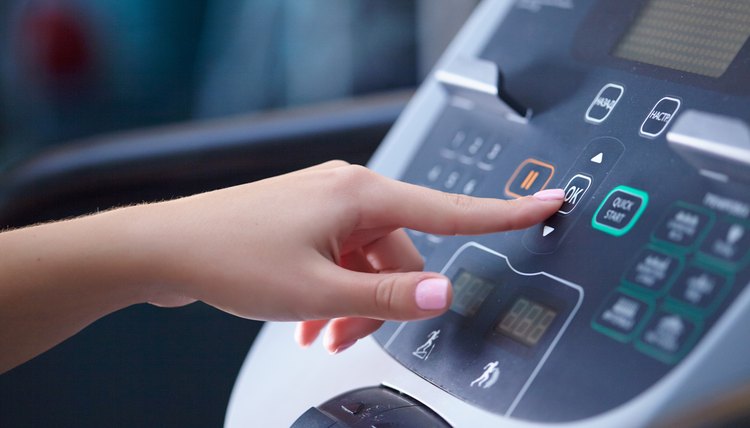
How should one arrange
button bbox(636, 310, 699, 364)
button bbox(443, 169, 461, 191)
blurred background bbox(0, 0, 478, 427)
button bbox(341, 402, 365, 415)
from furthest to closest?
blurred background bbox(0, 0, 478, 427) < button bbox(443, 169, 461, 191) < button bbox(341, 402, 365, 415) < button bbox(636, 310, 699, 364)

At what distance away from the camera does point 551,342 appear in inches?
20.9

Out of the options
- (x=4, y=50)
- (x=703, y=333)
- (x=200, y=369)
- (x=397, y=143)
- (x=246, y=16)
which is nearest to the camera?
(x=703, y=333)

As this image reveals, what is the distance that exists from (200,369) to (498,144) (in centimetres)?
63

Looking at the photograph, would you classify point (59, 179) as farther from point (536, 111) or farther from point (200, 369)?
point (536, 111)

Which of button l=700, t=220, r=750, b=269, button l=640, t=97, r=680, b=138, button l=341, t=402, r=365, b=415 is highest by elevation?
button l=640, t=97, r=680, b=138

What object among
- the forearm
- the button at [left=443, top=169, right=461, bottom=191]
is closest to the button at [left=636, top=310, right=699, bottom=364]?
the button at [left=443, top=169, right=461, bottom=191]

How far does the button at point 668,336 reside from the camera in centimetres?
46

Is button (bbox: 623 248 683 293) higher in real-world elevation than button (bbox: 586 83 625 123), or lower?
lower

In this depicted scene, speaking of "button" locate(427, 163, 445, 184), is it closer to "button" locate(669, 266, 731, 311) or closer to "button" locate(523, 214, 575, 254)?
"button" locate(523, 214, 575, 254)

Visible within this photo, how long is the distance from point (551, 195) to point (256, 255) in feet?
0.64

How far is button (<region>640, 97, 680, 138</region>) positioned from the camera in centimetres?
55

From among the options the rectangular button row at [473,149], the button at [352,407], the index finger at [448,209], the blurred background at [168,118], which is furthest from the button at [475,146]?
the blurred background at [168,118]

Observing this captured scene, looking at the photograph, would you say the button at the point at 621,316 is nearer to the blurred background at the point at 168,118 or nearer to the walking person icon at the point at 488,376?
the walking person icon at the point at 488,376

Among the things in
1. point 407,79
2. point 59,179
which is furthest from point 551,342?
point 407,79
